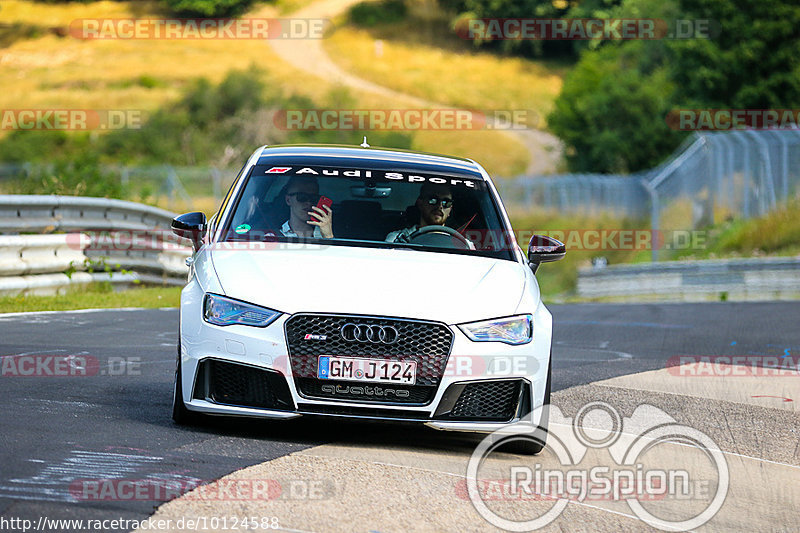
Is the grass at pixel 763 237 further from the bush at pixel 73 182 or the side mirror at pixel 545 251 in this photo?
the side mirror at pixel 545 251

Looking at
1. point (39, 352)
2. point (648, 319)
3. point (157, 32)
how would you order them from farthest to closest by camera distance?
point (157, 32), point (648, 319), point (39, 352)

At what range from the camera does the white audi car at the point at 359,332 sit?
21.7ft

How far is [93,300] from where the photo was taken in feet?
52.0

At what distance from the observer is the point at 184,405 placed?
22.7ft

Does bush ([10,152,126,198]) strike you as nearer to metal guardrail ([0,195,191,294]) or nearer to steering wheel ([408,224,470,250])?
metal guardrail ([0,195,191,294])

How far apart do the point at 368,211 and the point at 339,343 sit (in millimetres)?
1535

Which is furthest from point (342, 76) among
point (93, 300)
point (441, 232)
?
point (441, 232)

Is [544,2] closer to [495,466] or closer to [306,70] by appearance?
[306,70]

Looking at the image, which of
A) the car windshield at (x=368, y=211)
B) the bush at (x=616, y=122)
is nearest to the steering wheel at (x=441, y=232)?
the car windshield at (x=368, y=211)

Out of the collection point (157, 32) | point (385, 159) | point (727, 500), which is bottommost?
point (727, 500)

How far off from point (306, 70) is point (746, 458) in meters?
84.5

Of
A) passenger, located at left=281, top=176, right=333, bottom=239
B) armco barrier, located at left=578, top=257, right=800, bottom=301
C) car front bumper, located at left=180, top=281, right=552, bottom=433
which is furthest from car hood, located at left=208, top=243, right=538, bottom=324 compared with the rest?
armco barrier, located at left=578, top=257, right=800, bottom=301

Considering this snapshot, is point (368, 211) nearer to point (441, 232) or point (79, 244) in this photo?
point (441, 232)

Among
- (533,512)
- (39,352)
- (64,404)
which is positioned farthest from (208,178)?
(533,512)
